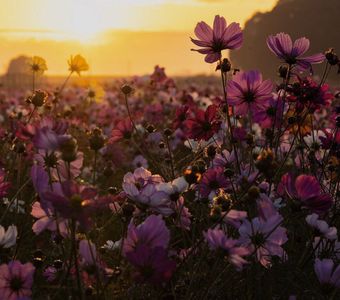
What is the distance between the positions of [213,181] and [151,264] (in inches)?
27.0

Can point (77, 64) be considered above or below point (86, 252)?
above

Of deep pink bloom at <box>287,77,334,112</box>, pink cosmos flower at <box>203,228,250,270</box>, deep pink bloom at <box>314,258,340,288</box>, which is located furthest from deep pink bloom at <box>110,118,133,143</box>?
pink cosmos flower at <box>203,228,250,270</box>

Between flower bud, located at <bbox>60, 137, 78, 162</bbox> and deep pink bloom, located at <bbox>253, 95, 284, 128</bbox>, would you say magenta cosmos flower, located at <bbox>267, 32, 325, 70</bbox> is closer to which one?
deep pink bloom, located at <bbox>253, 95, 284, 128</bbox>

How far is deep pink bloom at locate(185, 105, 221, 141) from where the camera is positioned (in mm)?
2316

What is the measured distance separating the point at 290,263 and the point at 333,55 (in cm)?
83

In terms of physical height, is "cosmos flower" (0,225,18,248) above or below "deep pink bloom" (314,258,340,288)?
above

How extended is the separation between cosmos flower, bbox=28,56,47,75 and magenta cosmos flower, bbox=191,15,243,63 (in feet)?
6.64

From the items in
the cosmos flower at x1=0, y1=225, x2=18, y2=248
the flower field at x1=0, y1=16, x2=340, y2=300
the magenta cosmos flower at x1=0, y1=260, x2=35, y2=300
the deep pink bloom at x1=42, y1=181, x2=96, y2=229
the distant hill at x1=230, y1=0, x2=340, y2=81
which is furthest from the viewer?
the distant hill at x1=230, y1=0, x2=340, y2=81

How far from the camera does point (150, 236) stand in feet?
4.63

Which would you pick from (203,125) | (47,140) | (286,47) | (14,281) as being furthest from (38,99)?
(47,140)

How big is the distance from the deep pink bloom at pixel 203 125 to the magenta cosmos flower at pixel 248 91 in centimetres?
11

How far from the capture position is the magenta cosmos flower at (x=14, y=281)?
4.79ft

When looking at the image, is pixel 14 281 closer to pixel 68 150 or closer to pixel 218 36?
pixel 68 150

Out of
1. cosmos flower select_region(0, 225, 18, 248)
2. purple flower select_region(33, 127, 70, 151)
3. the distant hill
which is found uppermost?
the distant hill
